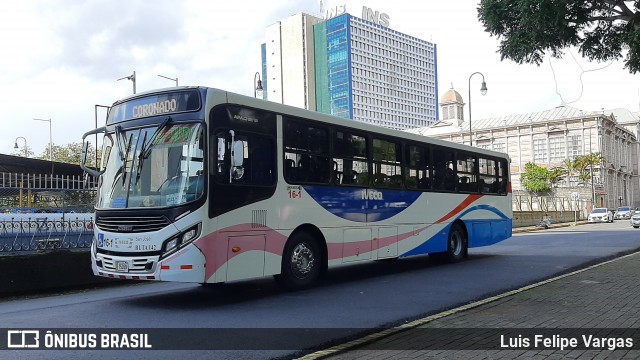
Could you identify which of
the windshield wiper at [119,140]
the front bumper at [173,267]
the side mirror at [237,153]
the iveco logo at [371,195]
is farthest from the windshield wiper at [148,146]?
the iveco logo at [371,195]

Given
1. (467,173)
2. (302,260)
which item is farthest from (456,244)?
(302,260)

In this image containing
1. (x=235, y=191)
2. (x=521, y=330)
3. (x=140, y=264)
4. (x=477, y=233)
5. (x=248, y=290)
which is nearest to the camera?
(x=521, y=330)

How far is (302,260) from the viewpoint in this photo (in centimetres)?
1065

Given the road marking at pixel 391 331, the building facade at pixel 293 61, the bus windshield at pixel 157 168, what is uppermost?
the building facade at pixel 293 61

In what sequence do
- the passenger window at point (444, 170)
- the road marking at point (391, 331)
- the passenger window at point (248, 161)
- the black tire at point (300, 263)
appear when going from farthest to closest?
the passenger window at point (444, 170) < the black tire at point (300, 263) < the passenger window at point (248, 161) < the road marking at point (391, 331)

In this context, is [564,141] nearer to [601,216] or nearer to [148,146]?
[601,216]

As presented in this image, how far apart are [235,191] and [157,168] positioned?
127 cm

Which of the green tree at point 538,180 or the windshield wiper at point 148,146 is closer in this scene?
the windshield wiper at point 148,146

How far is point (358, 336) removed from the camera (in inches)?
275

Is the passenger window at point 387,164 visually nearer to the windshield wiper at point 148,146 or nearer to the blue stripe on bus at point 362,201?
the blue stripe on bus at point 362,201

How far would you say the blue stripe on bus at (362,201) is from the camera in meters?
11.2

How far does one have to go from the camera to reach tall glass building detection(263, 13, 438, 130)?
12119cm

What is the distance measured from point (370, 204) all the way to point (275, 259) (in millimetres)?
3261

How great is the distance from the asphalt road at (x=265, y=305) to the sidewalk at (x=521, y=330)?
1.87 feet
